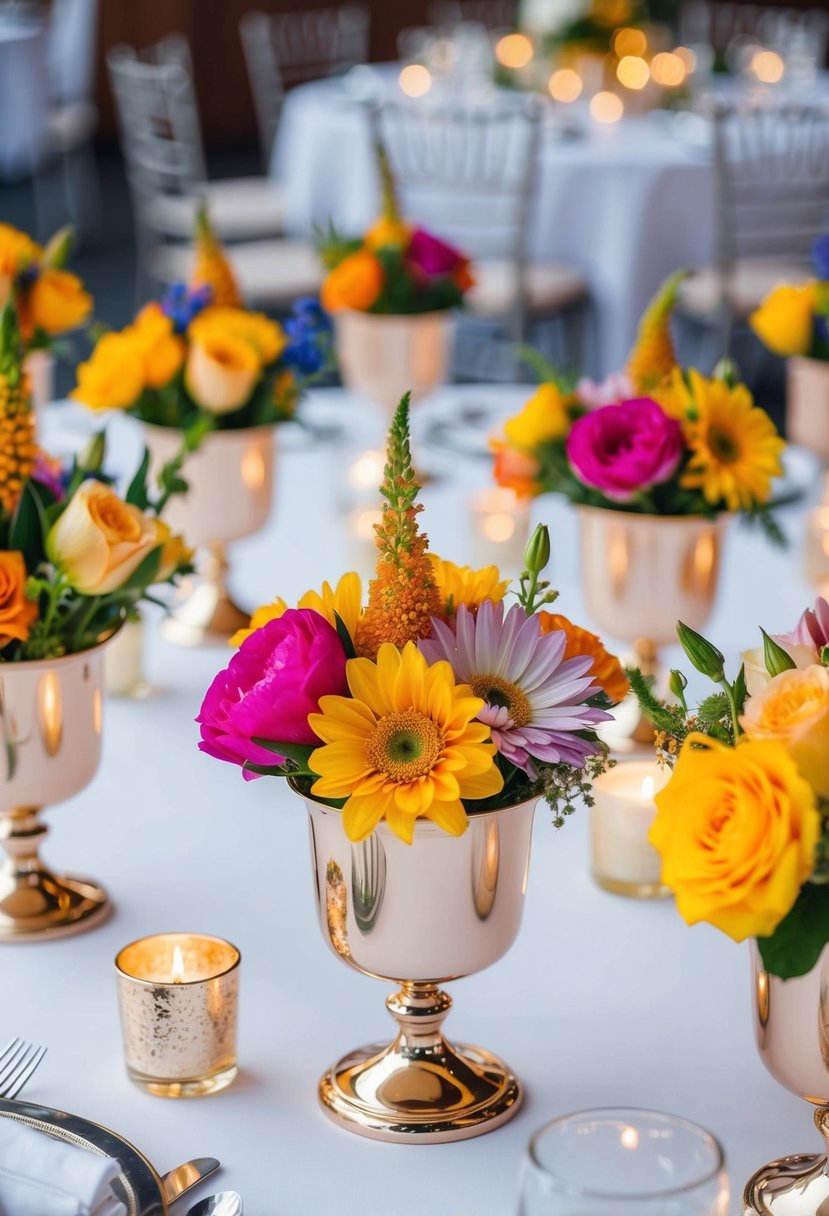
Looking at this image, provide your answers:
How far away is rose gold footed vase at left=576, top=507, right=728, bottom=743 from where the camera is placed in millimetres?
1362

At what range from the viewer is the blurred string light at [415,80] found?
4.95 meters

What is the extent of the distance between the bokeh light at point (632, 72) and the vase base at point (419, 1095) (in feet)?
13.6

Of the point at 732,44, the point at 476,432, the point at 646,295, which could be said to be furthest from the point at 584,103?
the point at 476,432

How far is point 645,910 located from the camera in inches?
44.6

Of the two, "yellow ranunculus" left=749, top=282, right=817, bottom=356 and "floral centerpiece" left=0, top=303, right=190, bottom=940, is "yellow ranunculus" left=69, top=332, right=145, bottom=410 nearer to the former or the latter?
"floral centerpiece" left=0, top=303, right=190, bottom=940

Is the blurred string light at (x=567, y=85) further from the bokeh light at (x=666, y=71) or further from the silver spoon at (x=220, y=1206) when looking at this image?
the silver spoon at (x=220, y=1206)

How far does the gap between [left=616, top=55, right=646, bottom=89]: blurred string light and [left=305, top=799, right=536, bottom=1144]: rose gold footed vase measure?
412 centimetres

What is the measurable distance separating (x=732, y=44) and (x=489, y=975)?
6026mm

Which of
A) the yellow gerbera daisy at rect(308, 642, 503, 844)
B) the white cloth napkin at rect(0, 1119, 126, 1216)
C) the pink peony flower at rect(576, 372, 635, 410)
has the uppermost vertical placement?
the yellow gerbera daisy at rect(308, 642, 503, 844)

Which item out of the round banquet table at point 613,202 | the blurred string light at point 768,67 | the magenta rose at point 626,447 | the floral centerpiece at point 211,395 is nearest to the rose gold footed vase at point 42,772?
the magenta rose at point 626,447

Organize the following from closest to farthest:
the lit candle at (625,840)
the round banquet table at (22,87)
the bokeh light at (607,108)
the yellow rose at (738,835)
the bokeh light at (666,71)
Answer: the yellow rose at (738,835) → the lit candle at (625,840) → the bokeh light at (607,108) → the bokeh light at (666,71) → the round banquet table at (22,87)

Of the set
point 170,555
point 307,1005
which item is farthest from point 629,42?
point 307,1005

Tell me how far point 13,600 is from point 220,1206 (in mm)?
415

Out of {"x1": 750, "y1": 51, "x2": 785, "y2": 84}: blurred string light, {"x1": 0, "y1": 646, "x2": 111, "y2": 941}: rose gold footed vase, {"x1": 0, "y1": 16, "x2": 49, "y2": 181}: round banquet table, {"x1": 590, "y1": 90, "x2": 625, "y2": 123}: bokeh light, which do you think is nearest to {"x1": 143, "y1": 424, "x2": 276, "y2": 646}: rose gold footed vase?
{"x1": 0, "y1": 646, "x2": 111, "y2": 941}: rose gold footed vase
